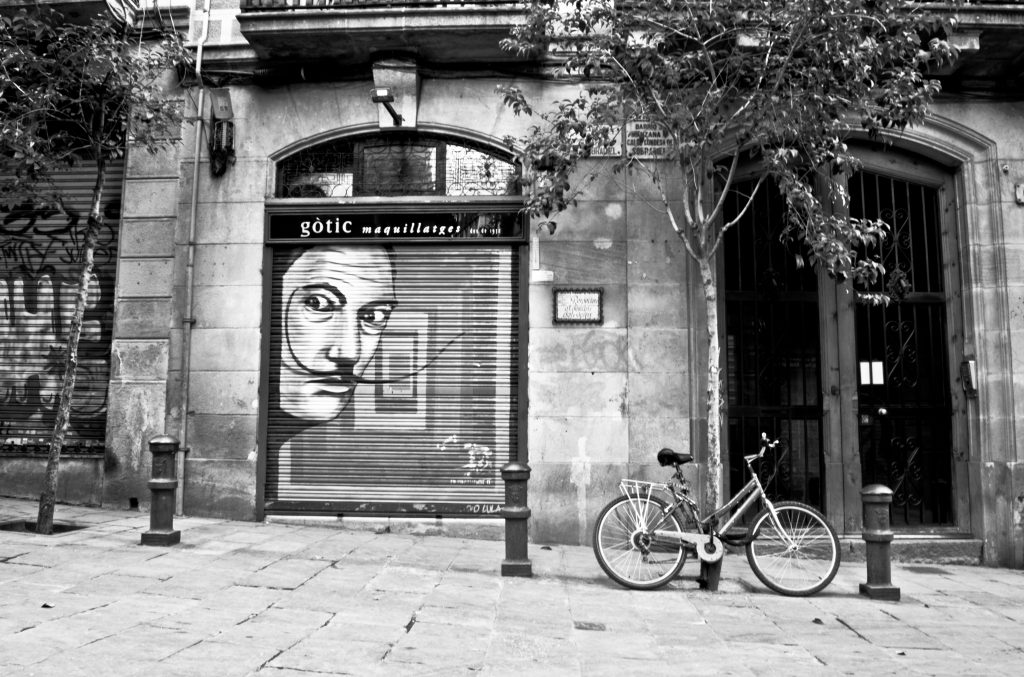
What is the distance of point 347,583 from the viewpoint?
251 inches

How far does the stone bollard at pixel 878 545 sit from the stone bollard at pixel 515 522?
2840 millimetres

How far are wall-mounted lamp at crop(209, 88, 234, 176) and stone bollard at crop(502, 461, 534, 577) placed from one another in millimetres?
5118

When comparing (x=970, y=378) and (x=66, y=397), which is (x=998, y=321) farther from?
(x=66, y=397)

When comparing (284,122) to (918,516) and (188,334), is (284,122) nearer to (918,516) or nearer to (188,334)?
(188,334)

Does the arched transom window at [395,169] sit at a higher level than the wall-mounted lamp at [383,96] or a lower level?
lower

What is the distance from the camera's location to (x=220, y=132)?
9.29m

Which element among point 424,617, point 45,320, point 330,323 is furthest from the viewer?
point 45,320

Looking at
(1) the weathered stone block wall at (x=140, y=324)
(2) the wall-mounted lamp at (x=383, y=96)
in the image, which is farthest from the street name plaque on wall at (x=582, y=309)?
(1) the weathered stone block wall at (x=140, y=324)

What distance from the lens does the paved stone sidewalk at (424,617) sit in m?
4.56

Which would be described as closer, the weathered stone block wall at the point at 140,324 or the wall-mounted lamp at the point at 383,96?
the wall-mounted lamp at the point at 383,96

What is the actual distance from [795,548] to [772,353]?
306 cm

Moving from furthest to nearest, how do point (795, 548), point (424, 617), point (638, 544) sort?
point (638, 544)
point (795, 548)
point (424, 617)

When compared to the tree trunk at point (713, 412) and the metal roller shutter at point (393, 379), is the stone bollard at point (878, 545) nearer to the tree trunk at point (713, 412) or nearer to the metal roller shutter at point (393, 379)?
the tree trunk at point (713, 412)

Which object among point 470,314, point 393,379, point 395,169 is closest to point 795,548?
point 470,314
